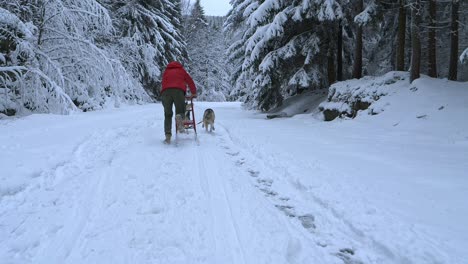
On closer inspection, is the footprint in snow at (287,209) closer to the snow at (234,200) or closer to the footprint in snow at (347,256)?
the snow at (234,200)

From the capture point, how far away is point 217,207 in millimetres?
4160

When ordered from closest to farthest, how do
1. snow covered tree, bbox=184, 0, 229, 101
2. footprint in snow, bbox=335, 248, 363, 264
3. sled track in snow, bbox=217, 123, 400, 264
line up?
footprint in snow, bbox=335, 248, 363, 264 < sled track in snow, bbox=217, 123, 400, 264 < snow covered tree, bbox=184, 0, 229, 101

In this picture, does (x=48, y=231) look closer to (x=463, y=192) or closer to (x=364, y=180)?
(x=364, y=180)

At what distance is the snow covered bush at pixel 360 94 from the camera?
11.8m

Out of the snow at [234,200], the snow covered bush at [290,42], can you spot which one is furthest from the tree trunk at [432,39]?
the snow at [234,200]

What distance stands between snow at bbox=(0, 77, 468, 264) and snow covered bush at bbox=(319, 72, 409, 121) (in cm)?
338

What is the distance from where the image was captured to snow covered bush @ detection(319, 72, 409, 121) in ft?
38.8

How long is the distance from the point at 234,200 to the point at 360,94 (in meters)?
9.49

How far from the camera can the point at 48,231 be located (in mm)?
3432

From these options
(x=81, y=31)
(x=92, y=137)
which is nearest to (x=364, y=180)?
(x=92, y=137)

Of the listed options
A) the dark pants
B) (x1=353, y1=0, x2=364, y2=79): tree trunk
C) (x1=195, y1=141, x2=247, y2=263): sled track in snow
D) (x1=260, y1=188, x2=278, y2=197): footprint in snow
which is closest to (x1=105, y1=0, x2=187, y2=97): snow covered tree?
(x1=353, y1=0, x2=364, y2=79): tree trunk

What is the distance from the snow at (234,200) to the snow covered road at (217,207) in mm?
17

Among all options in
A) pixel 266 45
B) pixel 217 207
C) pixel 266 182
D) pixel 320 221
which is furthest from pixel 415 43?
pixel 217 207

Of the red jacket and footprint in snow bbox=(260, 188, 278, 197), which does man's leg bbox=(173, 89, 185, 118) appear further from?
footprint in snow bbox=(260, 188, 278, 197)
